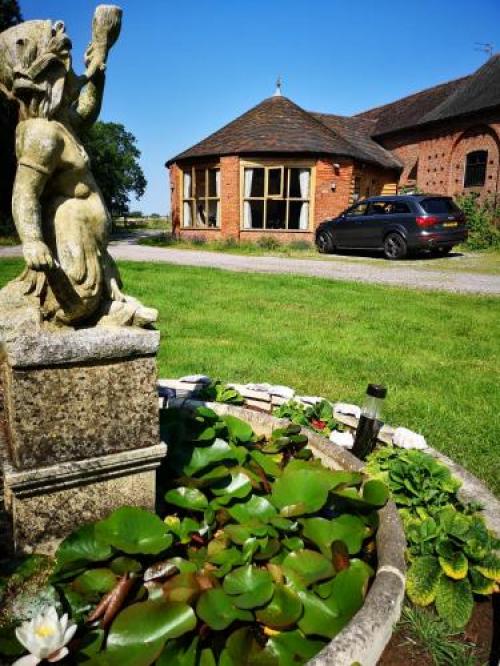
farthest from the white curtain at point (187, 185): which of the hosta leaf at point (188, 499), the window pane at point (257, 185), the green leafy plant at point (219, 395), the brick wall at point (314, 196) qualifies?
the hosta leaf at point (188, 499)

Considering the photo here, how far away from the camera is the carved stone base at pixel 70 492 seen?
1.81 meters

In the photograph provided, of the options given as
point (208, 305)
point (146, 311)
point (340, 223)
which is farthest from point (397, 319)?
point (340, 223)

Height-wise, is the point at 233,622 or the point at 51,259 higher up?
the point at 51,259

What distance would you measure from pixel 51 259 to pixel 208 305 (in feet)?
19.3

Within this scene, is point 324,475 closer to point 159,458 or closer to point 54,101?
point 159,458

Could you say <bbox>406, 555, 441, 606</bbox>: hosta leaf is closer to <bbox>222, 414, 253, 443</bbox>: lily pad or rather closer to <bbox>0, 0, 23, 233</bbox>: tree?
<bbox>222, 414, 253, 443</bbox>: lily pad

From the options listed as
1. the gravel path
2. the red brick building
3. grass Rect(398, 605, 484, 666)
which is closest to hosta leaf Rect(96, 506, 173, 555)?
Result: grass Rect(398, 605, 484, 666)

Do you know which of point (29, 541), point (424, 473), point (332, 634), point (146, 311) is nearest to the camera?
point (332, 634)

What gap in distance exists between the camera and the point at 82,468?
6.15 ft

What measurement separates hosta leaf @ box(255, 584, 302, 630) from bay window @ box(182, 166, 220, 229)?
57.0ft

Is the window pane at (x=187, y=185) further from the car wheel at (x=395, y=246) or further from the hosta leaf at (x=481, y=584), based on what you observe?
the hosta leaf at (x=481, y=584)

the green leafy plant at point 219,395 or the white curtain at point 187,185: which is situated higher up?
the white curtain at point 187,185

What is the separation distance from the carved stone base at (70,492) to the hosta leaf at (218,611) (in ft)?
1.89

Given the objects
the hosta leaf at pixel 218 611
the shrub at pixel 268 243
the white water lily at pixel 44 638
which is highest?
the shrub at pixel 268 243
